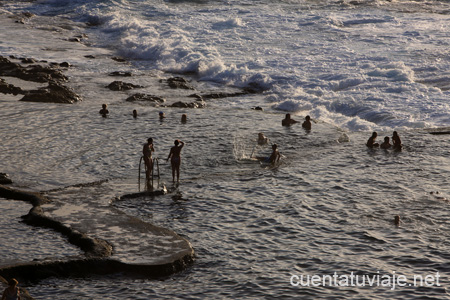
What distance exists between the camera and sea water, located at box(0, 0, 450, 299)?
49.5 ft

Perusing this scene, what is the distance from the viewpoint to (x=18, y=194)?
61.9ft

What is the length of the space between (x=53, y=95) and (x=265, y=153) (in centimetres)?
1400

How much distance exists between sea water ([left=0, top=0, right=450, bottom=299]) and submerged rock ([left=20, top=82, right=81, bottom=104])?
38.0 inches

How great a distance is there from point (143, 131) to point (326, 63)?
68.9 feet

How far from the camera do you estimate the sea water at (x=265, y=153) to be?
15086 millimetres

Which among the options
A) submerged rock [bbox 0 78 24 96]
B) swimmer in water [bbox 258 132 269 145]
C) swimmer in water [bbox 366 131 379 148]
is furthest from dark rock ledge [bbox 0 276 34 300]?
submerged rock [bbox 0 78 24 96]

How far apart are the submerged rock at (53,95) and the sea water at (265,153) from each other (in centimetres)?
96

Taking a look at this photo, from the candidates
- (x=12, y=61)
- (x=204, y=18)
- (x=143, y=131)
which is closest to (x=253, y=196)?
(x=143, y=131)

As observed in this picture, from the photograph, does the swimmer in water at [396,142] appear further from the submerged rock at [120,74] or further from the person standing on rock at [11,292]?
the submerged rock at [120,74]

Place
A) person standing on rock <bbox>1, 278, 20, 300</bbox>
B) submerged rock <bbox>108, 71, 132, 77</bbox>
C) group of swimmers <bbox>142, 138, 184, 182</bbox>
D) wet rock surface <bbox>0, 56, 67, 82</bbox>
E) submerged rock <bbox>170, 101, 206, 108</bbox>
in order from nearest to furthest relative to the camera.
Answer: person standing on rock <bbox>1, 278, 20, 300</bbox> < group of swimmers <bbox>142, 138, 184, 182</bbox> < submerged rock <bbox>170, 101, 206, 108</bbox> < wet rock surface <bbox>0, 56, 67, 82</bbox> < submerged rock <bbox>108, 71, 132, 77</bbox>

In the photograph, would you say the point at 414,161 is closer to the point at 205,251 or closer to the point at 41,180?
the point at 205,251

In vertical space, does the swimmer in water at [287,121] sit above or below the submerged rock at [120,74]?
below

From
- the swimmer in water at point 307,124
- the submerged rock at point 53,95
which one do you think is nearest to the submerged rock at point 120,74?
the submerged rock at point 53,95

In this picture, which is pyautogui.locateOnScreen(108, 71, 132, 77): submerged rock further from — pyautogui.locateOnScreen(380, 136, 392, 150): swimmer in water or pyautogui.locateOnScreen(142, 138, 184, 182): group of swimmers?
pyautogui.locateOnScreen(380, 136, 392, 150): swimmer in water
